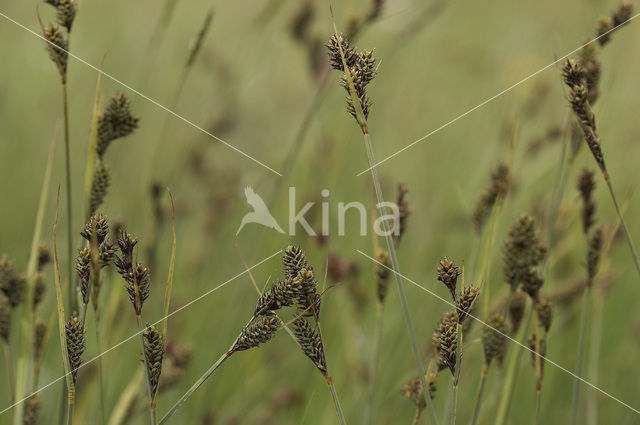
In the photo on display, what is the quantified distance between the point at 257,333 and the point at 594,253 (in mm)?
503

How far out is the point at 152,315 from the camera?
163 cm

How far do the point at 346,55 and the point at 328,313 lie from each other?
1.21 m

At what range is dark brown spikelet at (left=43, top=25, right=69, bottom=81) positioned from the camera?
79 cm

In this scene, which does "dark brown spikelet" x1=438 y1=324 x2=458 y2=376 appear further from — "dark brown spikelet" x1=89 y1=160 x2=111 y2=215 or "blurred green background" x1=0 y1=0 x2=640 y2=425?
"dark brown spikelet" x1=89 y1=160 x2=111 y2=215

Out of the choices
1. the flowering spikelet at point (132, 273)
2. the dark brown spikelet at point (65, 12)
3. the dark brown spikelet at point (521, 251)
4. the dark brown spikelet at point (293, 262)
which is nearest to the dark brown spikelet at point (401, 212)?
the dark brown spikelet at point (521, 251)

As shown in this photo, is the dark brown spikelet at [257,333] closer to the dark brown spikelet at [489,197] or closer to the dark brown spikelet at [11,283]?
the dark brown spikelet at [11,283]

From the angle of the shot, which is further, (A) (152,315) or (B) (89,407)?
(A) (152,315)

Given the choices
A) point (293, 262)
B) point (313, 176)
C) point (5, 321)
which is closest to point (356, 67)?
point (293, 262)

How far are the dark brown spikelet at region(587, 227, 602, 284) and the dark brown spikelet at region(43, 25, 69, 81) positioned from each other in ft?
2.40

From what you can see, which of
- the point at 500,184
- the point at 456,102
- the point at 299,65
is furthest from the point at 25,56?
the point at 500,184

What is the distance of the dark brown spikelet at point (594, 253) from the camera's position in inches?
34.2

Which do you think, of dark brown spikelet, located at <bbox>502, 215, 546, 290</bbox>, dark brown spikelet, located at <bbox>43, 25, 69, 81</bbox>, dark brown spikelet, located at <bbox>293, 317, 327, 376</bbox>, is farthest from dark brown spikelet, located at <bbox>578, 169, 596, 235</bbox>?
dark brown spikelet, located at <bbox>43, 25, 69, 81</bbox>

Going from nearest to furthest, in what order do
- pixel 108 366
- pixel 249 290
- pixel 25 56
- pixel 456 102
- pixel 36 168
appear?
pixel 108 366, pixel 249 290, pixel 36 168, pixel 25 56, pixel 456 102

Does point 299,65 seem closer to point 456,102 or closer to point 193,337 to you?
point 456,102
